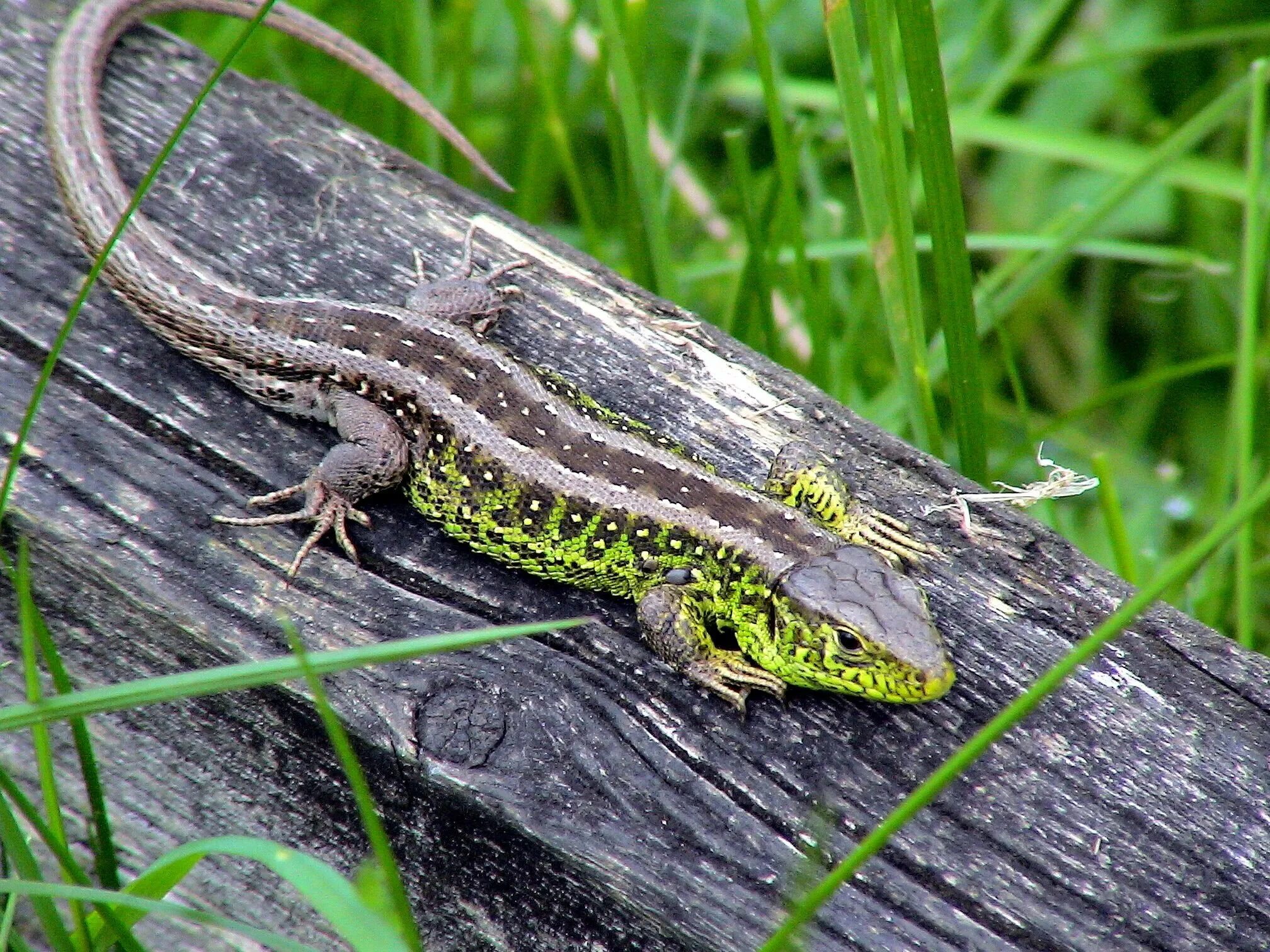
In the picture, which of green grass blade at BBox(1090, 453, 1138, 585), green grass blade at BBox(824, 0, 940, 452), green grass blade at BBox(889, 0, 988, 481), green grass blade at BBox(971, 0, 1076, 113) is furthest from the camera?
green grass blade at BBox(971, 0, 1076, 113)

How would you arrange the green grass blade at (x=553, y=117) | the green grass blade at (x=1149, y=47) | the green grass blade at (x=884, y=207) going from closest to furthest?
the green grass blade at (x=884, y=207), the green grass blade at (x=553, y=117), the green grass blade at (x=1149, y=47)

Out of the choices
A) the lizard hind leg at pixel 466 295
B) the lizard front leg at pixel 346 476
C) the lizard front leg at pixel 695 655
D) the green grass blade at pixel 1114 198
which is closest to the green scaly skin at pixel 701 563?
the lizard front leg at pixel 695 655

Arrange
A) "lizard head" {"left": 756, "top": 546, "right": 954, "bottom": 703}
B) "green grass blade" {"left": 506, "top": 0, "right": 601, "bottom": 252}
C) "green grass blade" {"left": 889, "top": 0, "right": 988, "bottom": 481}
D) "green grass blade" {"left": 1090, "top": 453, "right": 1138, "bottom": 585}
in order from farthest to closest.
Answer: "green grass blade" {"left": 506, "top": 0, "right": 601, "bottom": 252} → "green grass blade" {"left": 1090, "top": 453, "right": 1138, "bottom": 585} → "green grass blade" {"left": 889, "top": 0, "right": 988, "bottom": 481} → "lizard head" {"left": 756, "top": 546, "right": 954, "bottom": 703}

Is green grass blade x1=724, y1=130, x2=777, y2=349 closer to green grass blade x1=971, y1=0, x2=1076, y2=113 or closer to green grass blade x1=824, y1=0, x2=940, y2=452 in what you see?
green grass blade x1=824, y1=0, x2=940, y2=452

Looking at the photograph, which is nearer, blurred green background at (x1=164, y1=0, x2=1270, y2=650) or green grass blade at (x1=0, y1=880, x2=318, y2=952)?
green grass blade at (x1=0, y1=880, x2=318, y2=952)

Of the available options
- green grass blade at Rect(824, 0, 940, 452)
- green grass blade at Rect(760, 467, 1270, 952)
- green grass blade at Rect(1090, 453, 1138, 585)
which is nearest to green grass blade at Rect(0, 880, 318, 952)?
green grass blade at Rect(760, 467, 1270, 952)

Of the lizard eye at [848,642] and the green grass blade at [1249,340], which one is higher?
the green grass blade at [1249,340]

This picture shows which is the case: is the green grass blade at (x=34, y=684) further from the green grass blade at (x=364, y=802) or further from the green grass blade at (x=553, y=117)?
the green grass blade at (x=553, y=117)
